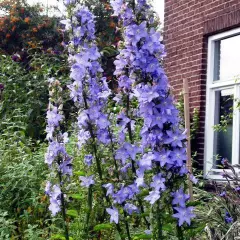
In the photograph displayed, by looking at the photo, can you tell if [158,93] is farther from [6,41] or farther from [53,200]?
[6,41]

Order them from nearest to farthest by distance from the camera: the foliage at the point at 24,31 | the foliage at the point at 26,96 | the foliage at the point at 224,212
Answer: the foliage at the point at 224,212, the foliage at the point at 26,96, the foliage at the point at 24,31

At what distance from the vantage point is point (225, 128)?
7.84 meters

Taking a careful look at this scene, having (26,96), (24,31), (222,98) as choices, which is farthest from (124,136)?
(24,31)

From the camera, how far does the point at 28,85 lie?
33.4 feet

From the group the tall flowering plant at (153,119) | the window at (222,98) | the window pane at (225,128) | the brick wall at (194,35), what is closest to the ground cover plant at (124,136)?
the tall flowering plant at (153,119)

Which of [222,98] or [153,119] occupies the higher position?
[222,98]

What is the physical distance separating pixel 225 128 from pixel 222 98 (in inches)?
21.4

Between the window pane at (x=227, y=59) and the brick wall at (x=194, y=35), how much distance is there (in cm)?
17

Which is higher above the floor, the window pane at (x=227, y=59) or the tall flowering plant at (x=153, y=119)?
the window pane at (x=227, y=59)

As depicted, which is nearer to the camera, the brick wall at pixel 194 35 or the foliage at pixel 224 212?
the foliage at pixel 224 212

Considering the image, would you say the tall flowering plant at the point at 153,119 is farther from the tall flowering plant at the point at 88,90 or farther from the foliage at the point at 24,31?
the foliage at the point at 24,31

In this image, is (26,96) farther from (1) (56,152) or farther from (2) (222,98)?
(1) (56,152)

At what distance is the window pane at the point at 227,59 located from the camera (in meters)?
7.98

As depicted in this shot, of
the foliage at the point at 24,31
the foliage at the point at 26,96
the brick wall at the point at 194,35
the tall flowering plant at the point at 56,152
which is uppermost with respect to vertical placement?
the foliage at the point at 24,31
